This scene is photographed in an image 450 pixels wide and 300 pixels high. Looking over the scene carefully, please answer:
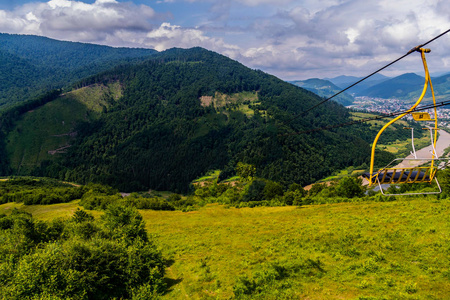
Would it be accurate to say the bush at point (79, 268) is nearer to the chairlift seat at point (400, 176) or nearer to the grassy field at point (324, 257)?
the grassy field at point (324, 257)

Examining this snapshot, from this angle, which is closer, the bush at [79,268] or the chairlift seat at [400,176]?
the bush at [79,268]

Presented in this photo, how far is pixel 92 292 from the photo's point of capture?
2191 cm

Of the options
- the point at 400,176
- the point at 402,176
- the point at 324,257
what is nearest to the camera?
the point at 400,176

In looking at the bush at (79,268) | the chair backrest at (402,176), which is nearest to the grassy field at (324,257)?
the bush at (79,268)

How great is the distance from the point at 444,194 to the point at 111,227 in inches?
2750

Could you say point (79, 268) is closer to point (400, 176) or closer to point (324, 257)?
point (324, 257)

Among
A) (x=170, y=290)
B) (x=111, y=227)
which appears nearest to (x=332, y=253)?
(x=170, y=290)

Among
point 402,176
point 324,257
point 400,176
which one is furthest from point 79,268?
point 402,176

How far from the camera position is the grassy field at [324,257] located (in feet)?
73.7

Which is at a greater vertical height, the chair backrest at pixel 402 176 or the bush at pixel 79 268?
the chair backrest at pixel 402 176

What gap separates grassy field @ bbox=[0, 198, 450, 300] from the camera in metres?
22.5

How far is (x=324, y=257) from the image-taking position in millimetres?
29891

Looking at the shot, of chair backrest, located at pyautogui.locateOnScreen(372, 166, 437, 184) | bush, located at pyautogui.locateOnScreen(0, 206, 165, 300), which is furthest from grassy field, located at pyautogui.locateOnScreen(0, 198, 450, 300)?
chair backrest, located at pyautogui.locateOnScreen(372, 166, 437, 184)

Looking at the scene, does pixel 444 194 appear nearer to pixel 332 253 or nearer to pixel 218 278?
pixel 332 253
